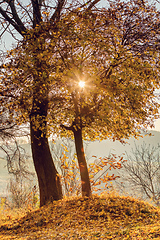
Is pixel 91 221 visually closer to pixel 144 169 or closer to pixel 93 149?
pixel 144 169

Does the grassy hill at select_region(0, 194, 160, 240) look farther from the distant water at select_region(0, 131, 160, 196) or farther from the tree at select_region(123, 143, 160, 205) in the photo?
the tree at select_region(123, 143, 160, 205)

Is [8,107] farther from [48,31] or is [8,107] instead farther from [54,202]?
[54,202]

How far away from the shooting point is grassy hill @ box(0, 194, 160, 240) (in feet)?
15.9

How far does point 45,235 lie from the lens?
5.32m

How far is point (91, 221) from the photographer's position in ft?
19.9

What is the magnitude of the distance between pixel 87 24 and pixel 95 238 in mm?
6162

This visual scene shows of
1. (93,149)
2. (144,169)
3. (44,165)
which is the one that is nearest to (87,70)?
(44,165)

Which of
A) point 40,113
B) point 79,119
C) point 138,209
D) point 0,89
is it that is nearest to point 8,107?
point 0,89

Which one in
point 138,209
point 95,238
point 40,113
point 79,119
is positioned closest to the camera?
point 95,238

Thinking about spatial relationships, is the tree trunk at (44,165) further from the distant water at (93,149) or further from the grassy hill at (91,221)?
the distant water at (93,149)

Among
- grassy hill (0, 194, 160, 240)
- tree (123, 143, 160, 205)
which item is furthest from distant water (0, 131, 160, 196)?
grassy hill (0, 194, 160, 240)

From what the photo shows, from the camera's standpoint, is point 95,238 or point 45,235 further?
point 45,235

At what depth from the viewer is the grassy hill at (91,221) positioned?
4840 mm

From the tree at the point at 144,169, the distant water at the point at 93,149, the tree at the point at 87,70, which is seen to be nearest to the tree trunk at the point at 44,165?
the tree at the point at 87,70
